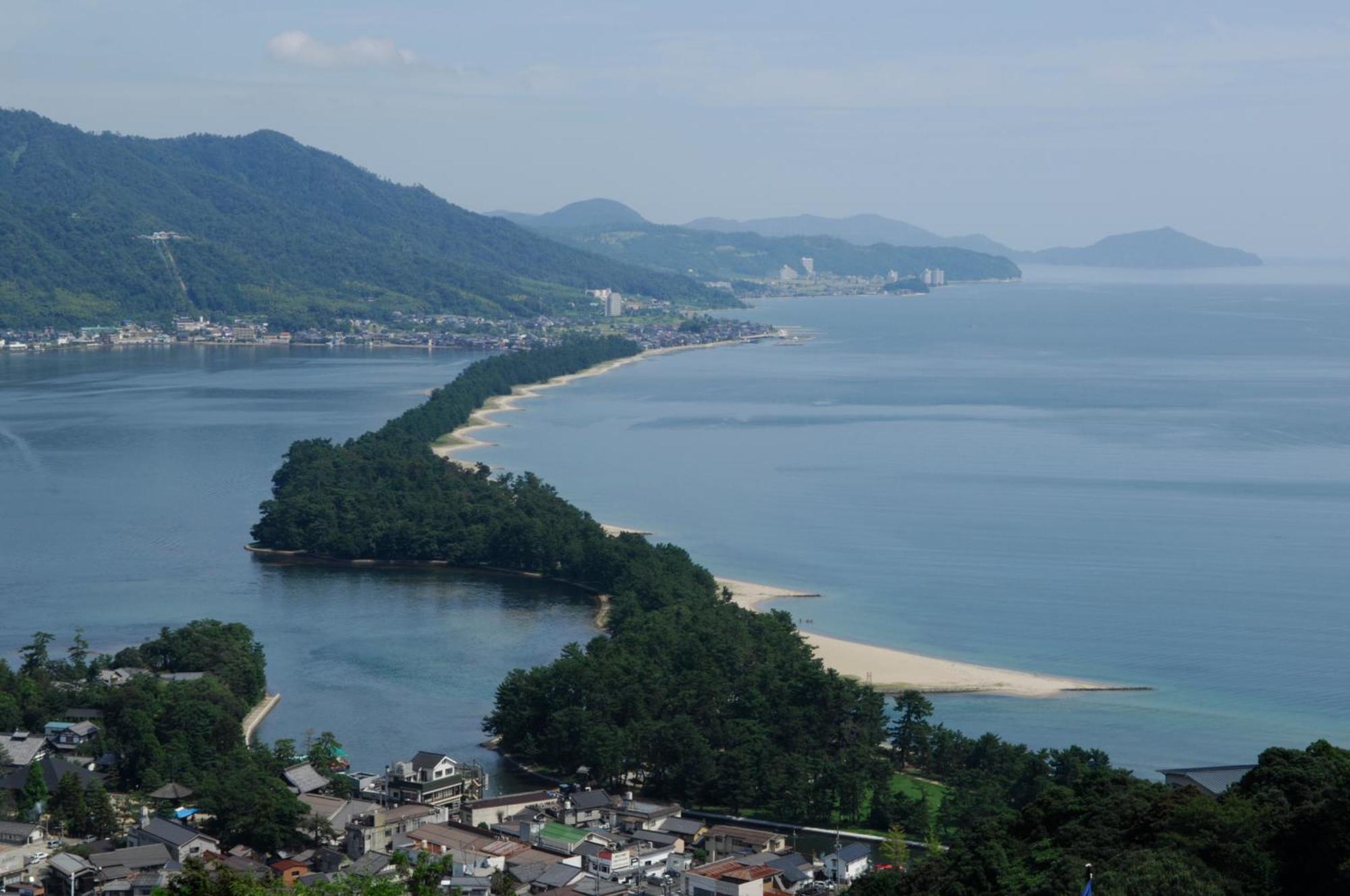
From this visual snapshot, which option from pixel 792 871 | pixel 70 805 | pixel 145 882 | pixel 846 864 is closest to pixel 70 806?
pixel 70 805

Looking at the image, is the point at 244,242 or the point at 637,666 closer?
the point at 637,666

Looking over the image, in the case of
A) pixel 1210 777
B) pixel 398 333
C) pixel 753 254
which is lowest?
pixel 1210 777

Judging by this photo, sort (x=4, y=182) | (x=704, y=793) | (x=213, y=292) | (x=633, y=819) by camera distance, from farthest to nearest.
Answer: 1. (x=4, y=182)
2. (x=213, y=292)
3. (x=704, y=793)
4. (x=633, y=819)

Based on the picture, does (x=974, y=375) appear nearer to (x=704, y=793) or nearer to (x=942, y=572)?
(x=942, y=572)

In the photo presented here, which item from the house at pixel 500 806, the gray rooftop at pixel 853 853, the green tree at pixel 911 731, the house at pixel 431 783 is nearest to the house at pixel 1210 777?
the gray rooftop at pixel 853 853

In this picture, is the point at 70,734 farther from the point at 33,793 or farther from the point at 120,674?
the point at 120,674

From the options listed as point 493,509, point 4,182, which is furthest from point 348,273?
point 493,509

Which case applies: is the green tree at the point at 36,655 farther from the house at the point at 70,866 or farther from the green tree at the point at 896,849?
the green tree at the point at 896,849
